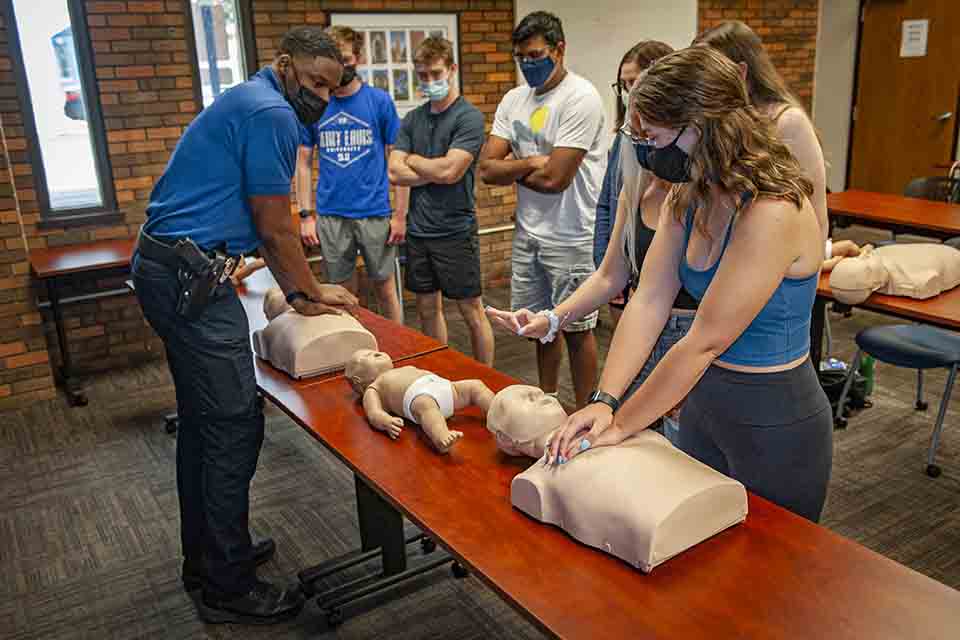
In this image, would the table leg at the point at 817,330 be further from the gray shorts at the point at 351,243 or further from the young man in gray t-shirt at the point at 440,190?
the gray shorts at the point at 351,243

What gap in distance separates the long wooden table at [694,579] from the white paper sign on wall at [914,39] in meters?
7.03

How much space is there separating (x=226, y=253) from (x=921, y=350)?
2.50m

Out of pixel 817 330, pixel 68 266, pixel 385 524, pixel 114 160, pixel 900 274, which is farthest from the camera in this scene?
pixel 114 160

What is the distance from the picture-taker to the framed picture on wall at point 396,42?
504 centimetres

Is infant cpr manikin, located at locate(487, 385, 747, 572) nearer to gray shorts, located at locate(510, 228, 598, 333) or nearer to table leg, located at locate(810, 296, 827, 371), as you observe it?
gray shorts, located at locate(510, 228, 598, 333)

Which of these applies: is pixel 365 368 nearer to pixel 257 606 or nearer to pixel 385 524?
pixel 385 524

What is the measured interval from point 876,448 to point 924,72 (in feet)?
17.0

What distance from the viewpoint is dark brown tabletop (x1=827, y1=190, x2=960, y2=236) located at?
4.15 meters

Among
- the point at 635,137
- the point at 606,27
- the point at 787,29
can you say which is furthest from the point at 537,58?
the point at 787,29

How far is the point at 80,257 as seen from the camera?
4.10 meters

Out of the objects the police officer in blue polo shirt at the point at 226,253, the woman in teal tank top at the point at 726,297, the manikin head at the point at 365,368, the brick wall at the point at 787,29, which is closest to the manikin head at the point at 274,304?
the police officer in blue polo shirt at the point at 226,253

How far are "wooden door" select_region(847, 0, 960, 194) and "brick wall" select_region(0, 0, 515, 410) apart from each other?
4845 millimetres

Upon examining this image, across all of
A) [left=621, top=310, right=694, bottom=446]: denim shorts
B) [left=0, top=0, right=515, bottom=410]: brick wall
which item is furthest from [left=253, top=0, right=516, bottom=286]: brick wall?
[left=621, top=310, right=694, bottom=446]: denim shorts

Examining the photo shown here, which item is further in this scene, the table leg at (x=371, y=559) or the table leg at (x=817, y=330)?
the table leg at (x=817, y=330)
